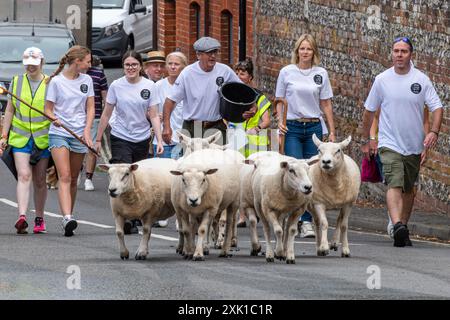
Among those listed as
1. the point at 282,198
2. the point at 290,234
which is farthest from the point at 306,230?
the point at 290,234

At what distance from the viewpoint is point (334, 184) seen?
715 inches

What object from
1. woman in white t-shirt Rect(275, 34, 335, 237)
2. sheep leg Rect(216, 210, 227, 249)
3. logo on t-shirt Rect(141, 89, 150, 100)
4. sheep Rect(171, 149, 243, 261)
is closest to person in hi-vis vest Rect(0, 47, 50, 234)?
logo on t-shirt Rect(141, 89, 150, 100)

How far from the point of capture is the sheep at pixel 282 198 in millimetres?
16766

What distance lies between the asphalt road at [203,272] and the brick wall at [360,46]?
3567 millimetres

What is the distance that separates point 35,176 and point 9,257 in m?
3.10

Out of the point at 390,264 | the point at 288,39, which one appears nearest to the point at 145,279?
the point at 390,264

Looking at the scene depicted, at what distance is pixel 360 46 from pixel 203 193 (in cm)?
1074

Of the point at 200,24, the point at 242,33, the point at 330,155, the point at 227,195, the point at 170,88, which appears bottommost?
the point at 227,195

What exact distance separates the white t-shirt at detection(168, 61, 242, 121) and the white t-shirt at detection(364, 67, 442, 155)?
1.50m

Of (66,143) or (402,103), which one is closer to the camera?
(402,103)

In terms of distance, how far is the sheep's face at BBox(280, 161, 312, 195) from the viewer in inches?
655

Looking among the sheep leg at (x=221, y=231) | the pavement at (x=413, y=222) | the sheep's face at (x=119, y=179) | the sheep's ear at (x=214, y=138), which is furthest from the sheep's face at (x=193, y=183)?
the pavement at (x=413, y=222)

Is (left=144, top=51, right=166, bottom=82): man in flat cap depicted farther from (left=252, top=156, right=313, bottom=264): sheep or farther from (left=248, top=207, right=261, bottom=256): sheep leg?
(left=252, top=156, right=313, bottom=264): sheep

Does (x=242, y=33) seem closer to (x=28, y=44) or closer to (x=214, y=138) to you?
(x=28, y=44)
